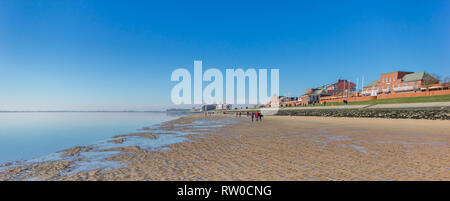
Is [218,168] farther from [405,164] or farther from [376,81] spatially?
[376,81]

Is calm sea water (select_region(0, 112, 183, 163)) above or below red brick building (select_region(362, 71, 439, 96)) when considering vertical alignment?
below

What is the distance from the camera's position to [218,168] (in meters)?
7.79

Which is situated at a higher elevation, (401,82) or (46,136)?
(401,82)

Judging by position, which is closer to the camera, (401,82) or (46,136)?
(46,136)

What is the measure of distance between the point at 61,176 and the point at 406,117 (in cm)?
4164

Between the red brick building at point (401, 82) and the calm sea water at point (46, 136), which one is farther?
the red brick building at point (401, 82)

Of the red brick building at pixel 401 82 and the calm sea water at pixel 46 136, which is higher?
the red brick building at pixel 401 82

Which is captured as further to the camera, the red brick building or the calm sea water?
the red brick building
